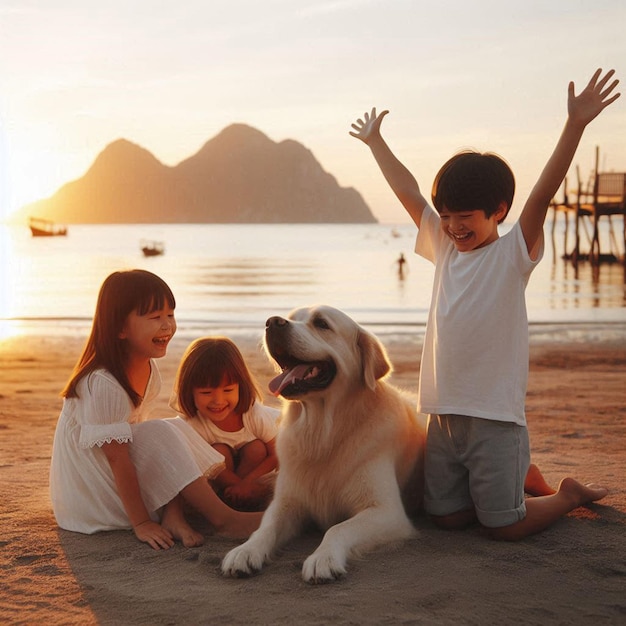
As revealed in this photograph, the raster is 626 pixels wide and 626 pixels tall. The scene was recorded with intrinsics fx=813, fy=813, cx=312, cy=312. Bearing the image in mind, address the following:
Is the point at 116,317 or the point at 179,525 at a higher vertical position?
the point at 116,317

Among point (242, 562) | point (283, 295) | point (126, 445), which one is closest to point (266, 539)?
point (242, 562)

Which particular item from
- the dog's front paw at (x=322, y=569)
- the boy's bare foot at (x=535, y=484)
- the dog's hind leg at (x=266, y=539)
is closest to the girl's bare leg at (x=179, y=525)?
the dog's hind leg at (x=266, y=539)

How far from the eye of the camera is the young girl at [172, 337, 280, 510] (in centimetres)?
456

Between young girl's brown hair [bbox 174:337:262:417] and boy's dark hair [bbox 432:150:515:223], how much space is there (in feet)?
4.80

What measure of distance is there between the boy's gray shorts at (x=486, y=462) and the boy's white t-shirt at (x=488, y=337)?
0.27ft

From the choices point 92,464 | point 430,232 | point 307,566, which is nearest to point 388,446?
point 307,566

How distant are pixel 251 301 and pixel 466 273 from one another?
19302 mm

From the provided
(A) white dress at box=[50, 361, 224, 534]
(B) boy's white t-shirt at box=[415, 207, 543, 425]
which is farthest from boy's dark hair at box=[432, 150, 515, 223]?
(A) white dress at box=[50, 361, 224, 534]

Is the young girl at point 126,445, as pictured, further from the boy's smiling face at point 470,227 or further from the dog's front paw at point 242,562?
the boy's smiling face at point 470,227

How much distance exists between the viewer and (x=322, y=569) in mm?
3381

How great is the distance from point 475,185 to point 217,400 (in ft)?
6.08

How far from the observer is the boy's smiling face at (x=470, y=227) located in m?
3.96

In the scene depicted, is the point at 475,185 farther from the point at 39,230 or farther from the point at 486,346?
the point at 39,230

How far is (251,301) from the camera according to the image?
76.1ft
